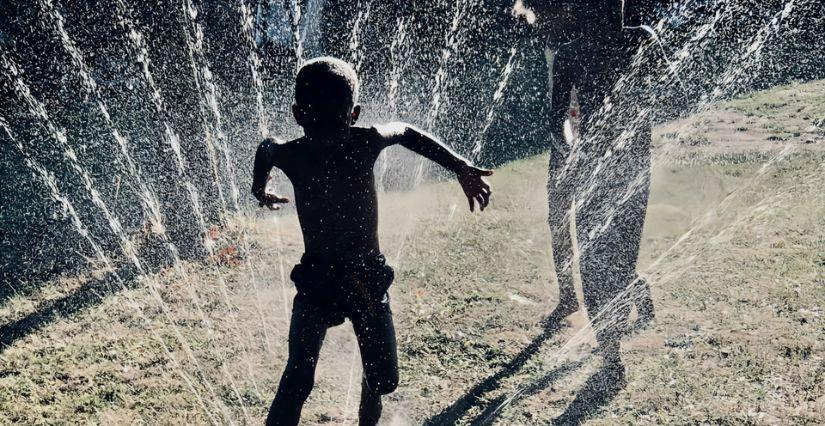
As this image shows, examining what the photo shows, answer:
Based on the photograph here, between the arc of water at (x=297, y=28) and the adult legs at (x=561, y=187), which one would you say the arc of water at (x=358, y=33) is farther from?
the adult legs at (x=561, y=187)

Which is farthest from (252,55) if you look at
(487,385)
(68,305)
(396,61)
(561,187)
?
(487,385)

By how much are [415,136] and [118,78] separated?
27.3 ft

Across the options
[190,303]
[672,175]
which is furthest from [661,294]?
[190,303]

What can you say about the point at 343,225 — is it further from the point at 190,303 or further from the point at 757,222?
the point at 757,222

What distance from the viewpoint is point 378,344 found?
234cm

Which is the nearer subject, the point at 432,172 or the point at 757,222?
the point at 757,222

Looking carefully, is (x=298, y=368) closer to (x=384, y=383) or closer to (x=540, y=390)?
(x=384, y=383)

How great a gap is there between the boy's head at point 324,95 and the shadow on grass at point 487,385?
1.65m

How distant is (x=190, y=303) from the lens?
14.1 ft

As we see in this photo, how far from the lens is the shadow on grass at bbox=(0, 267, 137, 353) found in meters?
3.92

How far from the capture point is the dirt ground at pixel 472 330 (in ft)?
10.4

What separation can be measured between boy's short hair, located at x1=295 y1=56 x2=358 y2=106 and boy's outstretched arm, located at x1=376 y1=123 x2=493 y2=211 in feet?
0.75

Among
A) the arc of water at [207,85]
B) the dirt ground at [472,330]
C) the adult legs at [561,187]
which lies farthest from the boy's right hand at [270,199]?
the arc of water at [207,85]

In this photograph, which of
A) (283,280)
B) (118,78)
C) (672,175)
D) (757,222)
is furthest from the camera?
(118,78)
